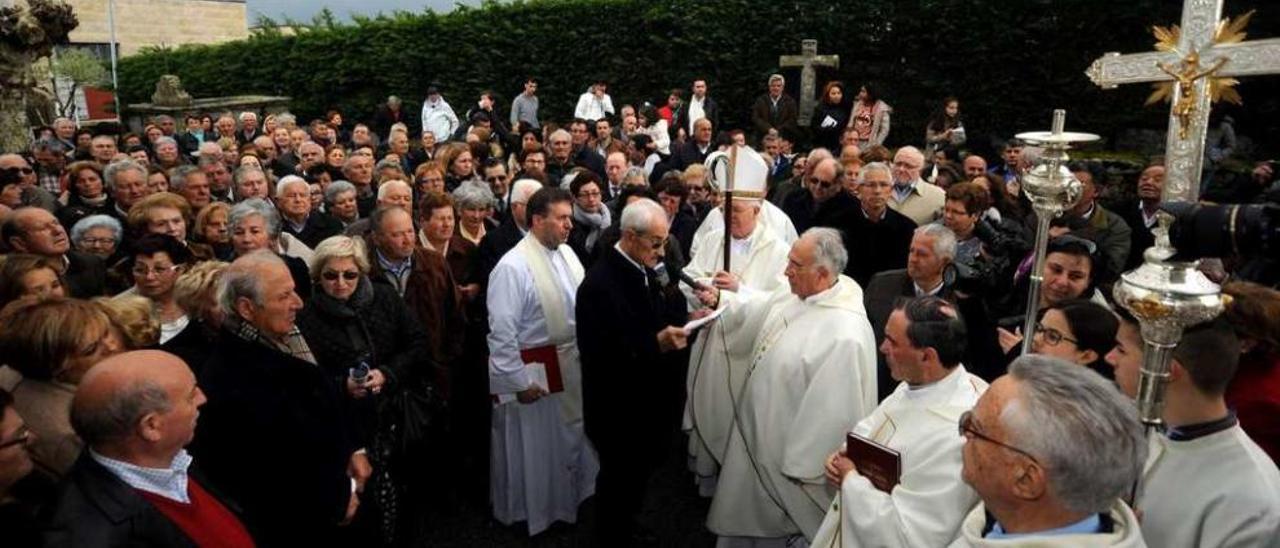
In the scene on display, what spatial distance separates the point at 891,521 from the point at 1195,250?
4.04ft

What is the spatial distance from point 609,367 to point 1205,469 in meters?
2.58

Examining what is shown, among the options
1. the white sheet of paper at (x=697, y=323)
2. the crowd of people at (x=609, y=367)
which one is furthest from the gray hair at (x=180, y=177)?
the white sheet of paper at (x=697, y=323)

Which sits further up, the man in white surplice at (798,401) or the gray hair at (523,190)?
the gray hair at (523,190)

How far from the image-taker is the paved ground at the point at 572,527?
4.89 metres

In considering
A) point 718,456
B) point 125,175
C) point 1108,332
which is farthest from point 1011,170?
point 125,175

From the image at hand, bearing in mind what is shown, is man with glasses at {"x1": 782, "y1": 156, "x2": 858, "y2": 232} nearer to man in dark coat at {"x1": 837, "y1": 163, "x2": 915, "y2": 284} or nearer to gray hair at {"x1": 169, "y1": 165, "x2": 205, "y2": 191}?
man in dark coat at {"x1": 837, "y1": 163, "x2": 915, "y2": 284}

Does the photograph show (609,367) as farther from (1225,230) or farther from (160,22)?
(160,22)

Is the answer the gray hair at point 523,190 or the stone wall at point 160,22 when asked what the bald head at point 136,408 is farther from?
the stone wall at point 160,22

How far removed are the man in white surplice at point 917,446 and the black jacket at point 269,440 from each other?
73.9 inches

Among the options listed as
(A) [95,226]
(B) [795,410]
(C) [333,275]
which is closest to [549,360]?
(C) [333,275]

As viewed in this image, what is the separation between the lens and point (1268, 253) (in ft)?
6.94

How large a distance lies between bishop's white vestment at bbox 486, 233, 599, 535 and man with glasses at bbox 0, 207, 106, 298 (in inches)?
91.6

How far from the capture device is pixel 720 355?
4.94 metres

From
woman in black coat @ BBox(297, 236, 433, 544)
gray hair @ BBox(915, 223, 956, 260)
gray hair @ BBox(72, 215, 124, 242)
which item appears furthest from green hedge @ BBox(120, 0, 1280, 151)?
gray hair @ BBox(72, 215, 124, 242)
